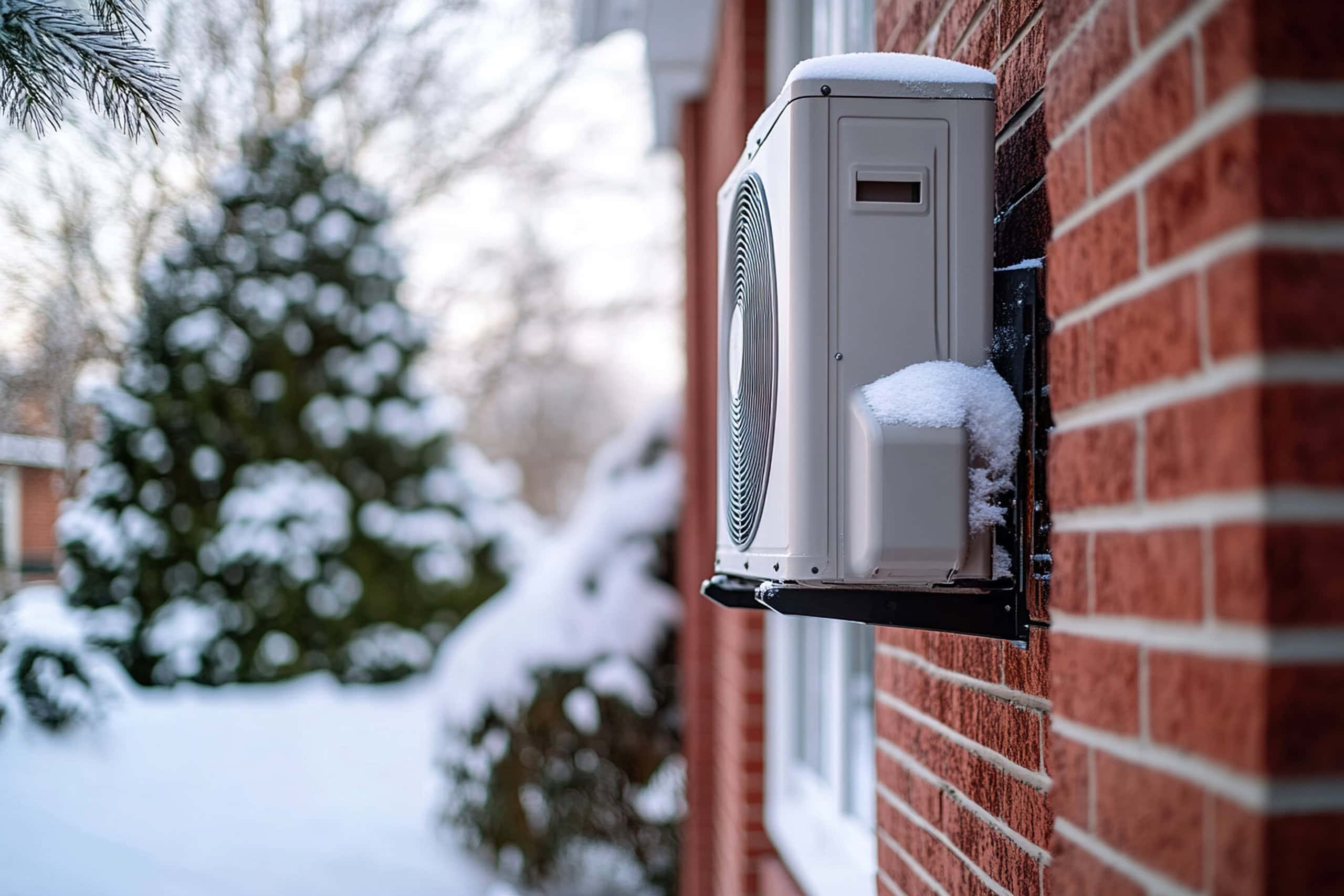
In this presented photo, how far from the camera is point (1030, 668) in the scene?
47.1 inches

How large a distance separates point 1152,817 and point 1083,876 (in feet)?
0.42

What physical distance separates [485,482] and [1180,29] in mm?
7631

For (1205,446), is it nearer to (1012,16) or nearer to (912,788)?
(1012,16)

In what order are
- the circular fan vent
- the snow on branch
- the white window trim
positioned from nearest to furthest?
the circular fan vent, the snow on branch, the white window trim

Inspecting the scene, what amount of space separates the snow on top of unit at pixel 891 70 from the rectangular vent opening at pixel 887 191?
4.5 inches

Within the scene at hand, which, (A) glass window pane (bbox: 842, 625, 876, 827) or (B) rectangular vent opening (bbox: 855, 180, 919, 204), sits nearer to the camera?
(B) rectangular vent opening (bbox: 855, 180, 919, 204)

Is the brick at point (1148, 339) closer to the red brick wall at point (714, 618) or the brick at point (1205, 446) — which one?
the brick at point (1205, 446)

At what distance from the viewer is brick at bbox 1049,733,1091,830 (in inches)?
33.8

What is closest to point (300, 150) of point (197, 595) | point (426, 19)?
point (426, 19)

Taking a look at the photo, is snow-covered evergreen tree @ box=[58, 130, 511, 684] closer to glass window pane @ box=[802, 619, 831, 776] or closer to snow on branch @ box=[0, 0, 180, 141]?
glass window pane @ box=[802, 619, 831, 776]

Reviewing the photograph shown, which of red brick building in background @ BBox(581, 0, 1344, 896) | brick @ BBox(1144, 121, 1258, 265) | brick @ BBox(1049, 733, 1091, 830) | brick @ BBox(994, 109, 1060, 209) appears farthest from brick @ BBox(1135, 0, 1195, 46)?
brick @ BBox(1049, 733, 1091, 830)

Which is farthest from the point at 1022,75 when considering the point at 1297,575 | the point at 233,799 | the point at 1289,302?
the point at 233,799

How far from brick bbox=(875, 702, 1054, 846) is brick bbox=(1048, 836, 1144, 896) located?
0.22 meters

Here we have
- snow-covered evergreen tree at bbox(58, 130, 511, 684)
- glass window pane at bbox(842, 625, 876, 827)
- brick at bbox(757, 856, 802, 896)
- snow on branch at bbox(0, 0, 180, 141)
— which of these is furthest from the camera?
snow-covered evergreen tree at bbox(58, 130, 511, 684)
